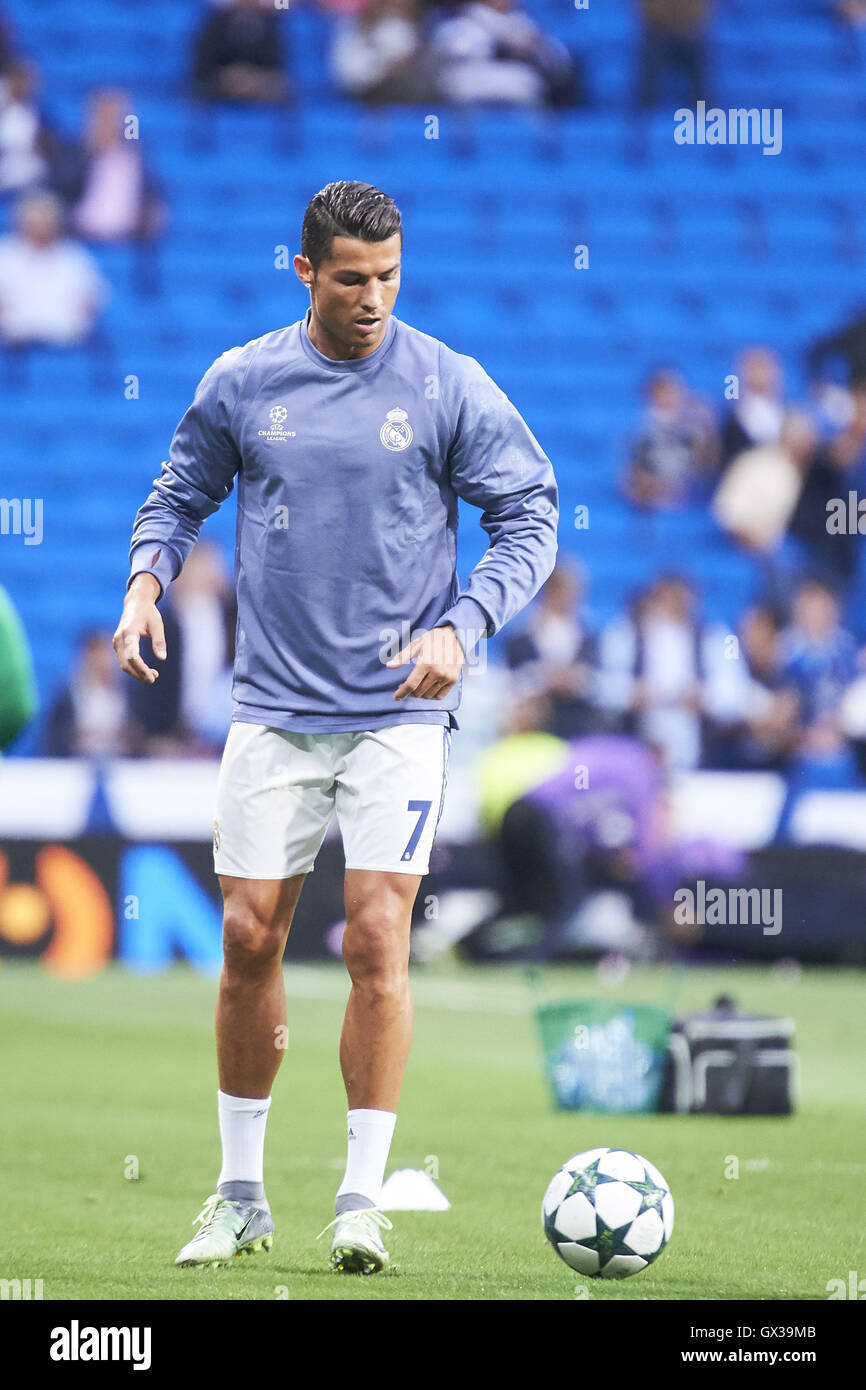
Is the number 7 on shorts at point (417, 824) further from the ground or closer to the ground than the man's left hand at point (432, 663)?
closer to the ground

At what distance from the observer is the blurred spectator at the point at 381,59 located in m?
15.1

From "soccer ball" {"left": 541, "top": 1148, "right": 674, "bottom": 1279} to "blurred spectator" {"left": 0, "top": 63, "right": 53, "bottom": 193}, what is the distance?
452 inches

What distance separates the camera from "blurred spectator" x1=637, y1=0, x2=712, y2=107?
15.5 metres

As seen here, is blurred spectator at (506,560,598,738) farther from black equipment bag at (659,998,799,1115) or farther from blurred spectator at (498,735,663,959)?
black equipment bag at (659,998,799,1115)

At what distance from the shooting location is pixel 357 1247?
397cm

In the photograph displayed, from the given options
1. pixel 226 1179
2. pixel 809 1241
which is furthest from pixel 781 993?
pixel 226 1179

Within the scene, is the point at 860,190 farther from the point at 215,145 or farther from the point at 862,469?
the point at 215,145

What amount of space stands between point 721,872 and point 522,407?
14.6ft

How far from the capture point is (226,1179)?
428 centimetres

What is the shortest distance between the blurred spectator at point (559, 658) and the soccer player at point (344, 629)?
6.89m

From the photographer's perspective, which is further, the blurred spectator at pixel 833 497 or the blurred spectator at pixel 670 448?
the blurred spectator at pixel 670 448

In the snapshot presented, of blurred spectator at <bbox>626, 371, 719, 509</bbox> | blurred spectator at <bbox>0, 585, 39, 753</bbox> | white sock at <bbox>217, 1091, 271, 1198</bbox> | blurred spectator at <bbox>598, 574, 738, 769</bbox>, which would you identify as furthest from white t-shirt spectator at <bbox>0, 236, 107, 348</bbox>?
white sock at <bbox>217, 1091, 271, 1198</bbox>
